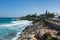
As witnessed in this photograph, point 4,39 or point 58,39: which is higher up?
point 58,39

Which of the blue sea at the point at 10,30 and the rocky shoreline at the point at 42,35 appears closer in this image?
the rocky shoreline at the point at 42,35

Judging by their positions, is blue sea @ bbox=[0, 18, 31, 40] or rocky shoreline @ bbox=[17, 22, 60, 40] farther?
blue sea @ bbox=[0, 18, 31, 40]

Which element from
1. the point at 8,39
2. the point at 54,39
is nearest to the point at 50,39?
the point at 54,39

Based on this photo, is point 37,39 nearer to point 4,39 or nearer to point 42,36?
point 42,36

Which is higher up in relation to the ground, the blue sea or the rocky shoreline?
the rocky shoreline

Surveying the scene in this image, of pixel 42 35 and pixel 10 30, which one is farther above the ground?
pixel 42 35

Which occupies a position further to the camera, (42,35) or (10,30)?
(10,30)

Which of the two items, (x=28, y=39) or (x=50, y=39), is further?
(x=28, y=39)

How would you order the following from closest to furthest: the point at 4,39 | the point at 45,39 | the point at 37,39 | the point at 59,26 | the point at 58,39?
the point at 58,39 → the point at 45,39 → the point at 37,39 → the point at 59,26 → the point at 4,39

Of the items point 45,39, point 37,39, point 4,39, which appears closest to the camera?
point 45,39

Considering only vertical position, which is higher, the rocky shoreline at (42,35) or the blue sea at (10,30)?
the rocky shoreline at (42,35)

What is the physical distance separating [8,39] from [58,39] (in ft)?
31.0

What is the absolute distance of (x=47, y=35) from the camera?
14891 millimetres

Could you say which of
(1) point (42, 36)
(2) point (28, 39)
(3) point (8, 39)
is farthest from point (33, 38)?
(3) point (8, 39)
